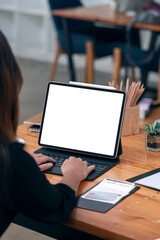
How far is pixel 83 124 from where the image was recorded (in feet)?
5.04

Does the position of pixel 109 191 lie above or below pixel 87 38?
below

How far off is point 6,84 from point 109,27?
12.8 feet

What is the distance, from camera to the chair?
4.45 metres

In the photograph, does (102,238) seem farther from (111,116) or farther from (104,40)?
(104,40)

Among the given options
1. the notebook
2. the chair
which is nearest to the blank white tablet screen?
the notebook

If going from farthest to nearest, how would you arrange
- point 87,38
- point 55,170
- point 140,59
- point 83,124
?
1. point 87,38
2. point 140,59
3. point 83,124
4. point 55,170

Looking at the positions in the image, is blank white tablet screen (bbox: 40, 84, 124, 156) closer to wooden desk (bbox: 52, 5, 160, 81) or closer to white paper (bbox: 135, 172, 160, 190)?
white paper (bbox: 135, 172, 160, 190)

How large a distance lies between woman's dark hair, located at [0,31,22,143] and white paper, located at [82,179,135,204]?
0.34 metres

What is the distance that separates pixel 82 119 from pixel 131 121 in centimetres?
30

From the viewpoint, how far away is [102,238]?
3.60 feet

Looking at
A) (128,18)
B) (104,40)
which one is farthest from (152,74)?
(128,18)

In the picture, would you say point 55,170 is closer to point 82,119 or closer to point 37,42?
point 82,119

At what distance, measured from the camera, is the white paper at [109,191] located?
4.02 ft

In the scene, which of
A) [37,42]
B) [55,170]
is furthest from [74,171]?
[37,42]
